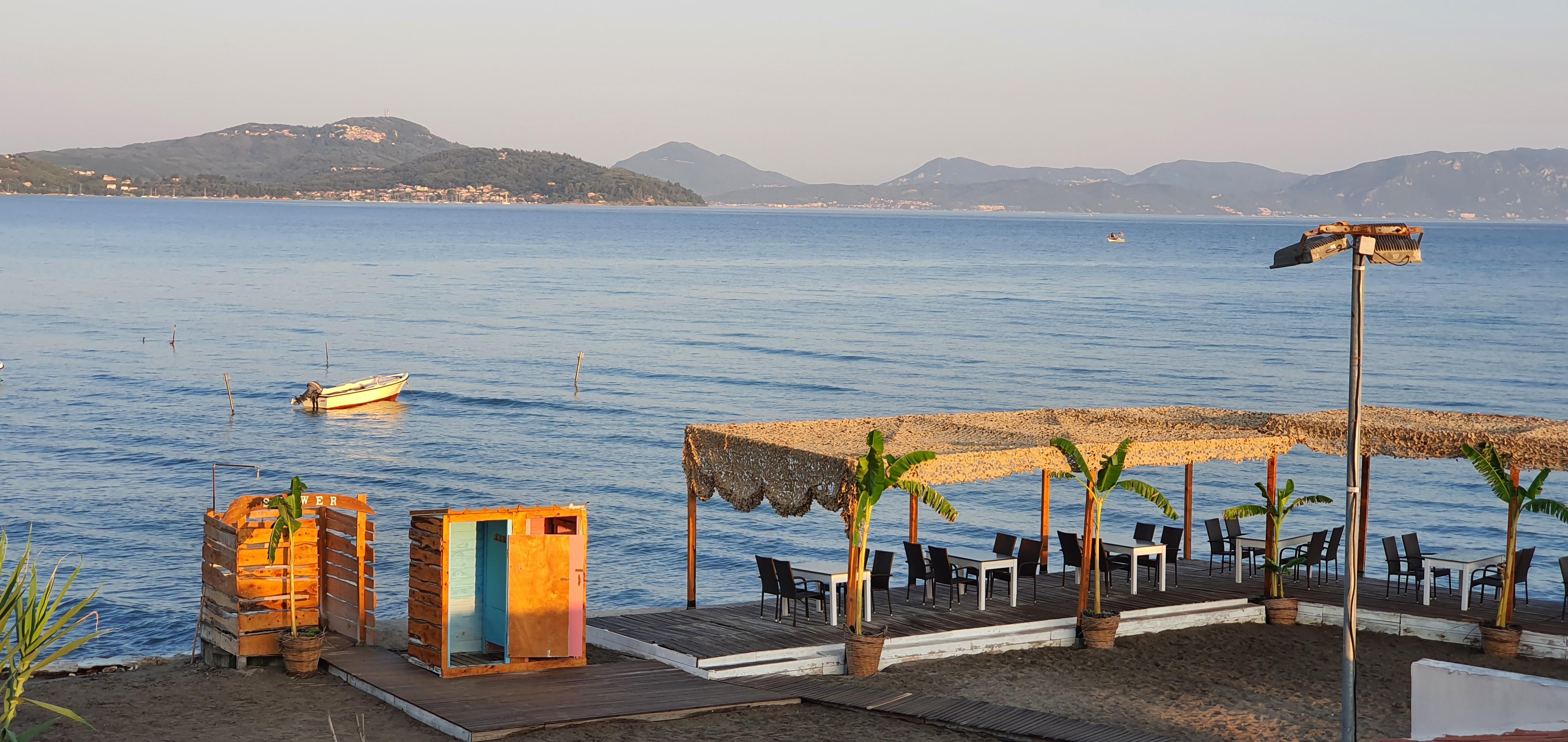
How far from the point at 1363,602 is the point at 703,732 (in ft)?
25.2

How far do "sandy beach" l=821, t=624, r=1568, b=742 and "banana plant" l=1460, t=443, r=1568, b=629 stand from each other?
533 mm

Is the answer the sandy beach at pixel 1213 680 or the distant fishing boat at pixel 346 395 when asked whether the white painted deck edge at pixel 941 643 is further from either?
the distant fishing boat at pixel 346 395

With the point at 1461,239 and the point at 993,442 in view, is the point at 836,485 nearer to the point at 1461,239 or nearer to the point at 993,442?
the point at 993,442

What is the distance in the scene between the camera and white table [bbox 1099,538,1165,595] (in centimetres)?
1409

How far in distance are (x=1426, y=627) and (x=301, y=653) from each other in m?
10.6

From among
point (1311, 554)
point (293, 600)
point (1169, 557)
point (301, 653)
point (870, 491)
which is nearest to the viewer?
point (870, 491)

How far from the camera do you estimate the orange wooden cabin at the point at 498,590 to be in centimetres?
1137

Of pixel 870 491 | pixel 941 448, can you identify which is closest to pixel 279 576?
pixel 870 491

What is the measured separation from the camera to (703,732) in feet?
32.7

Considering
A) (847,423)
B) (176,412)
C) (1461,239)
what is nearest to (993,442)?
(847,423)

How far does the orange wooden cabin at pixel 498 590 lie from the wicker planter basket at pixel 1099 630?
4.65 metres

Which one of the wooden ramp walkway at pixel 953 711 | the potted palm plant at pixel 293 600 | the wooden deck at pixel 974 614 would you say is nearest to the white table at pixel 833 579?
the wooden deck at pixel 974 614

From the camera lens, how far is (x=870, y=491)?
11.4 metres

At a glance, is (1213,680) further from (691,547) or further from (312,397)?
(312,397)
